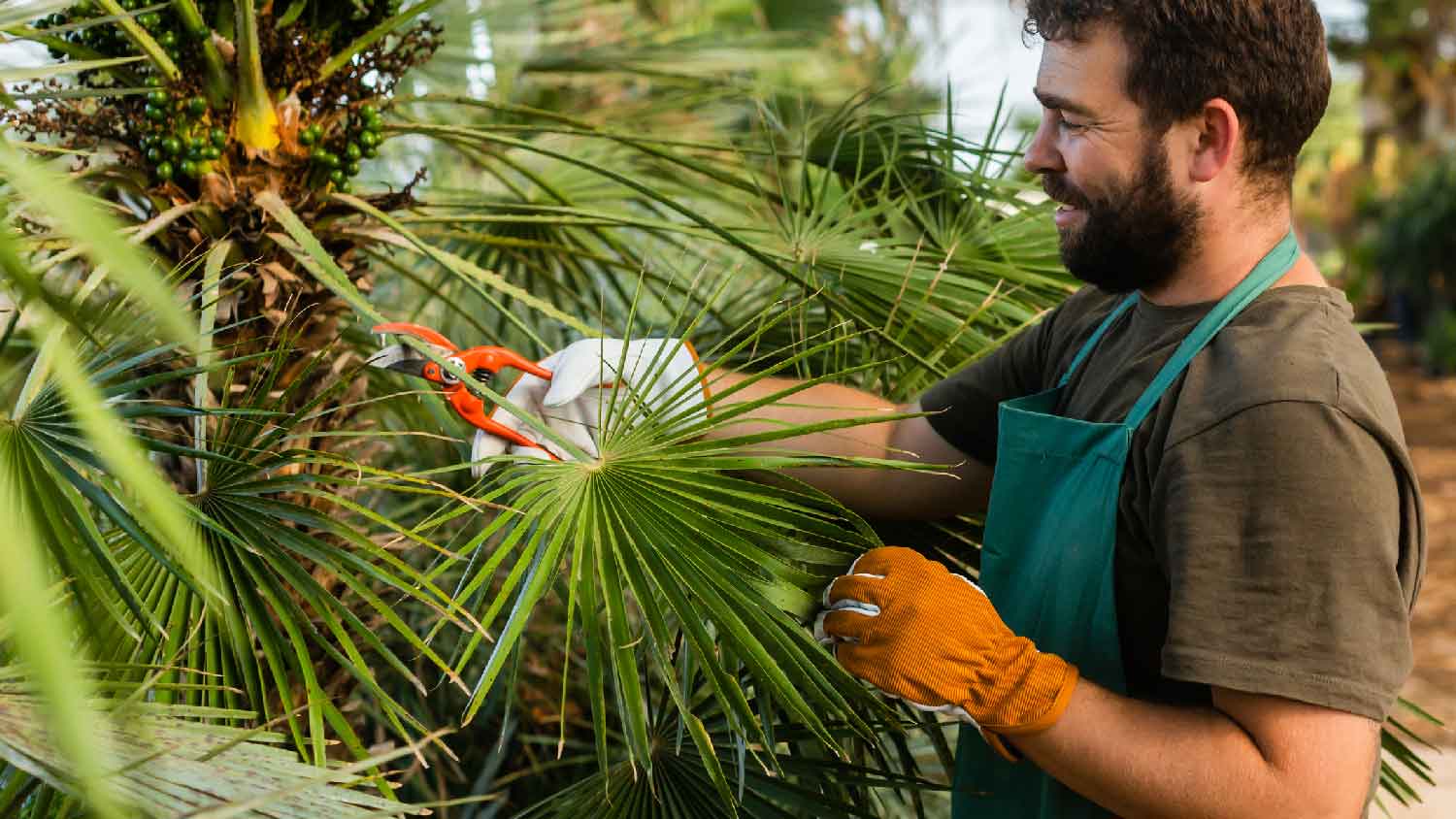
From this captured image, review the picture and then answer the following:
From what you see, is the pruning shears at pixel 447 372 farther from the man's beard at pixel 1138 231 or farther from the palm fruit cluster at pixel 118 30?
the man's beard at pixel 1138 231

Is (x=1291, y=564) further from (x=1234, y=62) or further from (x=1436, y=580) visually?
(x=1436, y=580)

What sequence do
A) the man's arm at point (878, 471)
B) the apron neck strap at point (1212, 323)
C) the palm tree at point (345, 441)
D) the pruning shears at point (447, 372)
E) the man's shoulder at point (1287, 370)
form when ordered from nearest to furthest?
the palm tree at point (345, 441) → the man's shoulder at point (1287, 370) → the apron neck strap at point (1212, 323) → the pruning shears at point (447, 372) → the man's arm at point (878, 471)

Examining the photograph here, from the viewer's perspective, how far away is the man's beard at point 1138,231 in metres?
1.18

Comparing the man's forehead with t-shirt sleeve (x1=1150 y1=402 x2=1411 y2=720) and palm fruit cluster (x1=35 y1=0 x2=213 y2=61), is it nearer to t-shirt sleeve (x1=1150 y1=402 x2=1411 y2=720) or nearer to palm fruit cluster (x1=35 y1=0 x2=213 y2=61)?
t-shirt sleeve (x1=1150 y1=402 x2=1411 y2=720)

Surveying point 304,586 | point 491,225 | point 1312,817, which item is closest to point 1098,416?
point 1312,817

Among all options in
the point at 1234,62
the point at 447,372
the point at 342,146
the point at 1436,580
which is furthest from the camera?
the point at 1436,580

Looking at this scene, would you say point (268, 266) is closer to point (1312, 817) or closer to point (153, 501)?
point (153, 501)

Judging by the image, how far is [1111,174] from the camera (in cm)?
120

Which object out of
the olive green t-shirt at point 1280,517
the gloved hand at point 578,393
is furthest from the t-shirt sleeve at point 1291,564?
the gloved hand at point 578,393

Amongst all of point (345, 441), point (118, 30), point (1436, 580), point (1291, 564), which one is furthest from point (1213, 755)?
point (1436, 580)

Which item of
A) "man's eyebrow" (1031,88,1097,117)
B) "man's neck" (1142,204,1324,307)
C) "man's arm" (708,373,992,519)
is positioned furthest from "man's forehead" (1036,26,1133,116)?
"man's arm" (708,373,992,519)

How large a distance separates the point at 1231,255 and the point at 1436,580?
4562 millimetres

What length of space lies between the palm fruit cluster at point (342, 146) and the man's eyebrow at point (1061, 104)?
73 centimetres

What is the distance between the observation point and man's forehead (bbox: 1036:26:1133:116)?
3.88 ft
